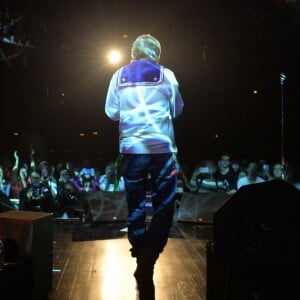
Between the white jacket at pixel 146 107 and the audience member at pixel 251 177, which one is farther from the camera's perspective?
the audience member at pixel 251 177

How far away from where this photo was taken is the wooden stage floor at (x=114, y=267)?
2.81 m

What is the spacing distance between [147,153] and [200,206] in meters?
4.99

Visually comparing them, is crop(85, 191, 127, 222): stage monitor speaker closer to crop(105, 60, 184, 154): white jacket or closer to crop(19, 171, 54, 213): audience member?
crop(19, 171, 54, 213): audience member

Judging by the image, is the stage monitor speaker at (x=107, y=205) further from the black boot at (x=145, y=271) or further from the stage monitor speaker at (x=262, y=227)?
the stage monitor speaker at (x=262, y=227)

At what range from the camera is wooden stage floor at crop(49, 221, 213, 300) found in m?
2.81

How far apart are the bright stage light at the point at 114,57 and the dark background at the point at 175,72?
151mm

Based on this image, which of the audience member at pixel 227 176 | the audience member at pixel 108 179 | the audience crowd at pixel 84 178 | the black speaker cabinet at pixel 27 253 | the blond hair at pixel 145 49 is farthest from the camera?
the audience member at pixel 227 176

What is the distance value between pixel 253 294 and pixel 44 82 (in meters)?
9.10

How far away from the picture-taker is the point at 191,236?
5.84 meters

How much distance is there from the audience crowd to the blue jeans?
5.07 metres

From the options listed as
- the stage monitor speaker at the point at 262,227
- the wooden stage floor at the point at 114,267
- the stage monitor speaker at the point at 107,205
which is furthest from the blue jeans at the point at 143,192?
the stage monitor speaker at the point at 107,205

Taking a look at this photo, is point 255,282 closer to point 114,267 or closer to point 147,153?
point 147,153

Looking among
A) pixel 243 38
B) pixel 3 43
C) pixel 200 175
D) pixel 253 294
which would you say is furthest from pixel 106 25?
pixel 253 294

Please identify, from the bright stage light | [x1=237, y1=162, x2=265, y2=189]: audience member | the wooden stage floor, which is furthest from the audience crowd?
the bright stage light
